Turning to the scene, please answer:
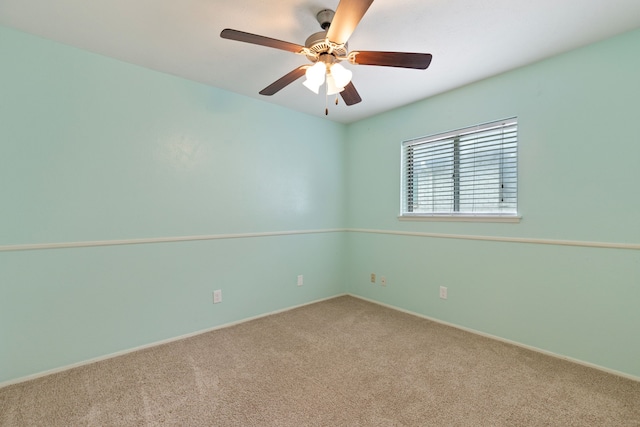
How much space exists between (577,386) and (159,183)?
3.29 metres

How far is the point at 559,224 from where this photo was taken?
2117mm

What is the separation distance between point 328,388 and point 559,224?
2.03m

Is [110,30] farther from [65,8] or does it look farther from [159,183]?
[159,183]

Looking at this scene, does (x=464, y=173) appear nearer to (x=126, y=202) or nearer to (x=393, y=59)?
(x=393, y=59)

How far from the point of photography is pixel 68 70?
199 cm

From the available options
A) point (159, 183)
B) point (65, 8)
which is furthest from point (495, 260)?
point (65, 8)

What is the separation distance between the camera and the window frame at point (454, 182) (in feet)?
7.82

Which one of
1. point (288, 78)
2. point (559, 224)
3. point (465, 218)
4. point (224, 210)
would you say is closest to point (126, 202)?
point (224, 210)

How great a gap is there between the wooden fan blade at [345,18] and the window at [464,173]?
5.85 ft

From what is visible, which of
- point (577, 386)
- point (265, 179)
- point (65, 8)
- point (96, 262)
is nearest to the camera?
point (65, 8)

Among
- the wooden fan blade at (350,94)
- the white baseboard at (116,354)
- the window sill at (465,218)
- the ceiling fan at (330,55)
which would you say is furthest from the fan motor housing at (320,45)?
the white baseboard at (116,354)

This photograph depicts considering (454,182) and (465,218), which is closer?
(465,218)

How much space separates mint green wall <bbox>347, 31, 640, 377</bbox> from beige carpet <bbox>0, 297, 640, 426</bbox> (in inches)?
10.6

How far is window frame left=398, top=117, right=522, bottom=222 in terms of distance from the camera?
2383 millimetres
